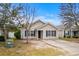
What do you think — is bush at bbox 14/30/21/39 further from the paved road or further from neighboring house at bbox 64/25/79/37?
neighboring house at bbox 64/25/79/37

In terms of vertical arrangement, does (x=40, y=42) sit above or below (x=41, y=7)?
below

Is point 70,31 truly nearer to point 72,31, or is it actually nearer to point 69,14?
point 72,31

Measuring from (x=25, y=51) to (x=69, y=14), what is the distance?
2.68ft

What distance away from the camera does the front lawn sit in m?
6.20

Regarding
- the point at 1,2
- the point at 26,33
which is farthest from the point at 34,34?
the point at 1,2

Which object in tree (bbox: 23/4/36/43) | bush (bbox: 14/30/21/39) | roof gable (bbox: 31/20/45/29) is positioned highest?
tree (bbox: 23/4/36/43)

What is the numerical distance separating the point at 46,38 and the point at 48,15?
1.11 ft

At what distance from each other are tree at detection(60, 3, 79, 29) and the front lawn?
0.42 m

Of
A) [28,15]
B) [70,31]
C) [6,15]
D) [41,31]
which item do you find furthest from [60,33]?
[6,15]

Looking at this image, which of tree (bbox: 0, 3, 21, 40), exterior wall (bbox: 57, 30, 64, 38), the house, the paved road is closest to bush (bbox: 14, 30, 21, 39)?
the house

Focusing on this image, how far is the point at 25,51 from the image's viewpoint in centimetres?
622

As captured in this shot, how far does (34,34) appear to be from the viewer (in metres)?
6.25

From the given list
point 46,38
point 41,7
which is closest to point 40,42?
point 46,38

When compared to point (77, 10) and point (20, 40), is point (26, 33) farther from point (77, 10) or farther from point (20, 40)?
point (77, 10)
